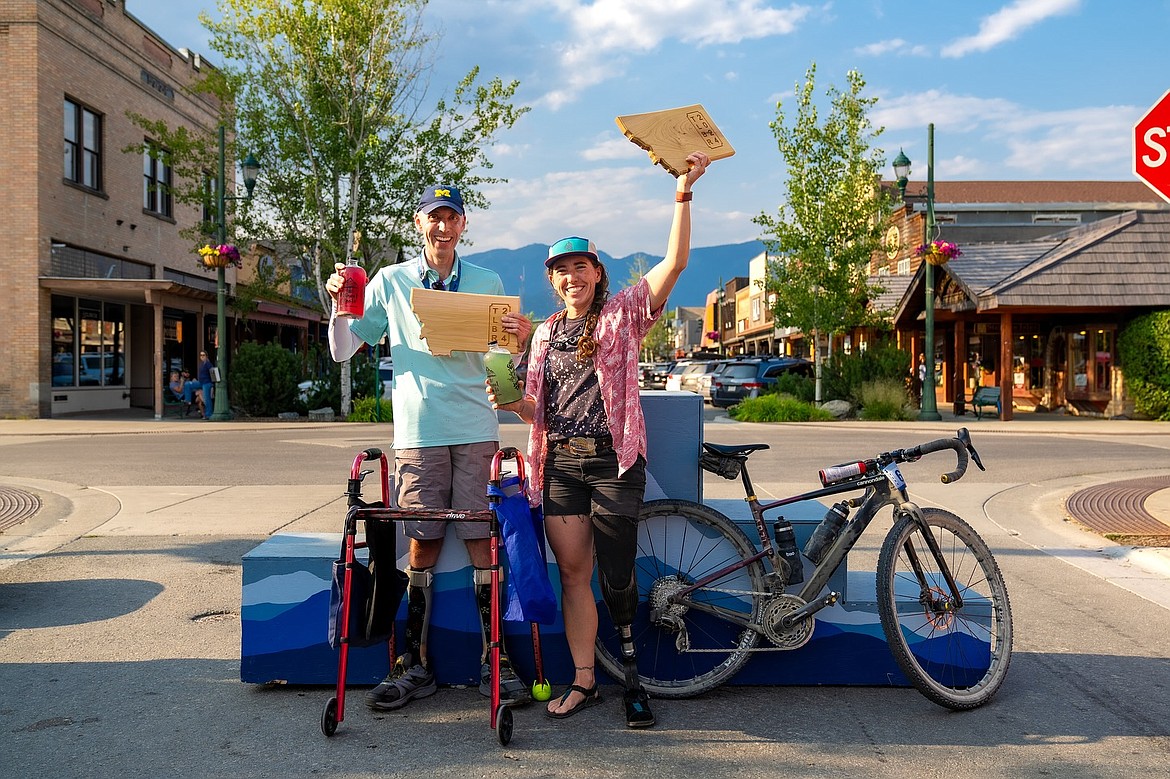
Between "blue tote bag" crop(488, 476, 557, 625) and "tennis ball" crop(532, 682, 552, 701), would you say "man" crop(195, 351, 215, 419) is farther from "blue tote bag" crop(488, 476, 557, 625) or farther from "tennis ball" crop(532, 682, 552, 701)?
"blue tote bag" crop(488, 476, 557, 625)

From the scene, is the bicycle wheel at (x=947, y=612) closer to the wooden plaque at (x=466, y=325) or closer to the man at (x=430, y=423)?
the man at (x=430, y=423)

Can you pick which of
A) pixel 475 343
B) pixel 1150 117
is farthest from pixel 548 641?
pixel 1150 117

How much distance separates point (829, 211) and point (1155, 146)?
18634 millimetres

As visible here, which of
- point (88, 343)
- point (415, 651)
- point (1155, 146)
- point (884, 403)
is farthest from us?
point (88, 343)

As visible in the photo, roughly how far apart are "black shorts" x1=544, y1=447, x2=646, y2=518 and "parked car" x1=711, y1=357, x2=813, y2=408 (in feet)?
79.5

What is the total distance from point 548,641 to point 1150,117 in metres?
5.72

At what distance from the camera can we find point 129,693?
4.42 metres

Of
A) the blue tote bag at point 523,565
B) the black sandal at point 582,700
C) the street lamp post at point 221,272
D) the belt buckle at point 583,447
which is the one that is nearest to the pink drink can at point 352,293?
the blue tote bag at point 523,565

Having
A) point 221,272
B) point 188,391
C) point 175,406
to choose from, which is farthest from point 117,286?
point 175,406

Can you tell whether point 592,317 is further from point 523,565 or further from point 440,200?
point 523,565

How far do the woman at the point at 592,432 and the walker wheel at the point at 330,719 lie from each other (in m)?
0.88

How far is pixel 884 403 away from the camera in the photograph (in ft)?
78.7

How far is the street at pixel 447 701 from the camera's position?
364cm

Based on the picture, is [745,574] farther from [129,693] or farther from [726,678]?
[129,693]
